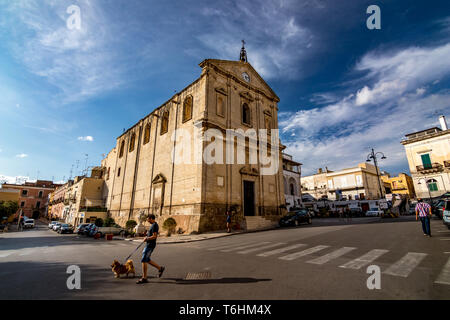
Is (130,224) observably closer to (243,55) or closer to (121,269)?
(121,269)

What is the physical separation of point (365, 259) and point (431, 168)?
36.0 meters

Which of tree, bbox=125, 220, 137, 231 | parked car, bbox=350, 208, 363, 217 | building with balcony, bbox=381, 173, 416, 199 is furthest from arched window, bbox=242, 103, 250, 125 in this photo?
building with balcony, bbox=381, 173, 416, 199

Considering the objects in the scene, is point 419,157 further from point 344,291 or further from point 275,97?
point 344,291

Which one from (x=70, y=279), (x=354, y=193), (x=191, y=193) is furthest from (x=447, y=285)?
(x=354, y=193)

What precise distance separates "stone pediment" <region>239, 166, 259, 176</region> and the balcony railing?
2756cm

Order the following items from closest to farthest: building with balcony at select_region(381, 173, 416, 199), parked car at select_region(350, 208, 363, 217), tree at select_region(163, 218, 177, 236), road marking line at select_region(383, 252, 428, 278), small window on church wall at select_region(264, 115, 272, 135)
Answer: road marking line at select_region(383, 252, 428, 278)
tree at select_region(163, 218, 177, 236)
small window on church wall at select_region(264, 115, 272, 135)
parked car at select_region(350, 208, 363, 217)
building with balcony at select_region(381, 173, 416, 199)

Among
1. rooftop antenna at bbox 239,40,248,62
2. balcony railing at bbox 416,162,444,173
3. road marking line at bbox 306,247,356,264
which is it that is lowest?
road marking line at bbox 306,247,356,264

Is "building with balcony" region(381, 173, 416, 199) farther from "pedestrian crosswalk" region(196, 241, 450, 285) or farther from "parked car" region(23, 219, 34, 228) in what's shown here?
"parked car" region(23, 219, 34, 228)

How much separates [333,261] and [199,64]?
20.0 m

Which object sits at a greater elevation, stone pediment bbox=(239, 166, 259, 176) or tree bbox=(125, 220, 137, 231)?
stone pediment bbox=(239, 166, 259, 176)

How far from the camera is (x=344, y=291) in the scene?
3.72 meters

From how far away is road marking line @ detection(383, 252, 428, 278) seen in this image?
459 cm

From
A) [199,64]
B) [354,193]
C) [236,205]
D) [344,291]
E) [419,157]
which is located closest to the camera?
[344,291]

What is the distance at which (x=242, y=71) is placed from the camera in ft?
80.1
